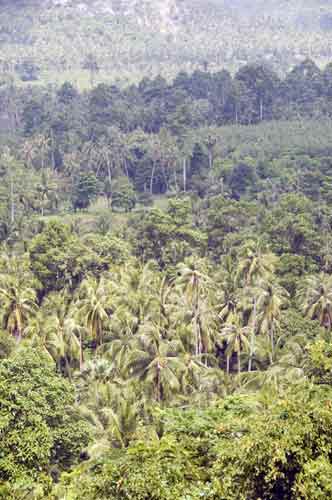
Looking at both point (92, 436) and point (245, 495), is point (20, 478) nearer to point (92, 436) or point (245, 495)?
point (92, 436)

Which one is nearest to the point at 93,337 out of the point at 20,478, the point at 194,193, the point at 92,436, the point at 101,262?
the point at 101,262

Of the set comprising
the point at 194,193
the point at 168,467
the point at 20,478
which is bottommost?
the point at 194,193

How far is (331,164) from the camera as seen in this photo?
8350 centimetres

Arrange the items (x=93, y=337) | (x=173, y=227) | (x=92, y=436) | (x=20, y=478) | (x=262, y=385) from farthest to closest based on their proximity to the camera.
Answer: (x=173, y=227) < (x=93, y=337) < (x=262, y=385) < (x=92, y=436) < (x=20, y=478)

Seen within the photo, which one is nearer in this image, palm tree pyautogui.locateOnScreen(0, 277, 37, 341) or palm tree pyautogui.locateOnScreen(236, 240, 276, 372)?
palm tree pyautogui.locateOnScreen(0, 277, 37, 341)

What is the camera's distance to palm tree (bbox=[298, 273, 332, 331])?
46.5 m

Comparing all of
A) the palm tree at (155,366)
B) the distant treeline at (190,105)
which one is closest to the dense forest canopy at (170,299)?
the palm tree at (155,366)

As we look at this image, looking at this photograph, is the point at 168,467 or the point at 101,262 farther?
the point at 101,262

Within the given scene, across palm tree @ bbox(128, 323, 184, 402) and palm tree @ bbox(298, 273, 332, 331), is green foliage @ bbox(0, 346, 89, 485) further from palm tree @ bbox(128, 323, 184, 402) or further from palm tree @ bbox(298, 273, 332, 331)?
palm tree @ bbox(298, 273, 332, 331)

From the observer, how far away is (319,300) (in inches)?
1838

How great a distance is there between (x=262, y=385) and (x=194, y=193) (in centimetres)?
5293

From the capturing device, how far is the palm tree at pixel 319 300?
A: 4650 cm

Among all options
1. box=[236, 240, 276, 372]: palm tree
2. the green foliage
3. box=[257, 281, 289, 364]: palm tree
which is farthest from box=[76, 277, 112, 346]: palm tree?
the green foliage

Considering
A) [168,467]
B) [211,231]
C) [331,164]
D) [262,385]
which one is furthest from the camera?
[331,164]
